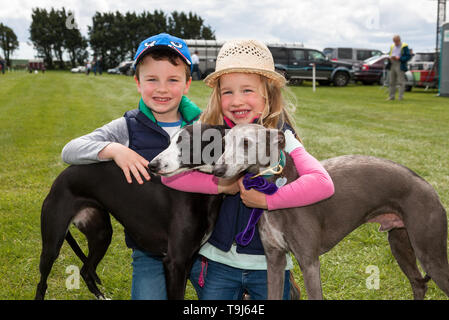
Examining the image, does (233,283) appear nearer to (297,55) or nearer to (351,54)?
(297,55)

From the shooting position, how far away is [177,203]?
237 centimetres

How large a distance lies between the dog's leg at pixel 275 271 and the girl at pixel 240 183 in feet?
0.89

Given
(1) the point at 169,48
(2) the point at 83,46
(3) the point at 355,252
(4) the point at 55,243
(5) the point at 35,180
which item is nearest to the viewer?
(4) the point at 55,243

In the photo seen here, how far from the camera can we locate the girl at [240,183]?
6.92ft

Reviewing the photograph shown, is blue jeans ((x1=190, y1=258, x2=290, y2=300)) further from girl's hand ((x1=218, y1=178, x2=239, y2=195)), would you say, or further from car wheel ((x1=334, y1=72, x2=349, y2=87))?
car wheel ((x1=334, y1=72, x2=349, y2=87))

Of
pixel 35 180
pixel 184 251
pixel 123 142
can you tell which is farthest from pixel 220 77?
pixel 35 180

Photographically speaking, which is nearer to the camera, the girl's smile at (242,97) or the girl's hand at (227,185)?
the girl's hand at (227,185)

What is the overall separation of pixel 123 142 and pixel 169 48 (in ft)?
2.26

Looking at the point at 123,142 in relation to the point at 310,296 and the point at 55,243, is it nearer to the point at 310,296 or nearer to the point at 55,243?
the point at 55,243

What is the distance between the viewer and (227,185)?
227 cm

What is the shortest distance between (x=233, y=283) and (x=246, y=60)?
4.80ft

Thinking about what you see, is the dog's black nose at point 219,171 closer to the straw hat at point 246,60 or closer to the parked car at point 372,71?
the straw hat at point 246,60

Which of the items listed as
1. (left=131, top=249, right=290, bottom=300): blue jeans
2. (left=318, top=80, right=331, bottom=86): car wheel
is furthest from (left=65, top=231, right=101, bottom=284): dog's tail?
(left=318, top=80, right=331, bottom=86): car wheel

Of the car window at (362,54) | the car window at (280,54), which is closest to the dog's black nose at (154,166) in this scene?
the car window at (280,54)
